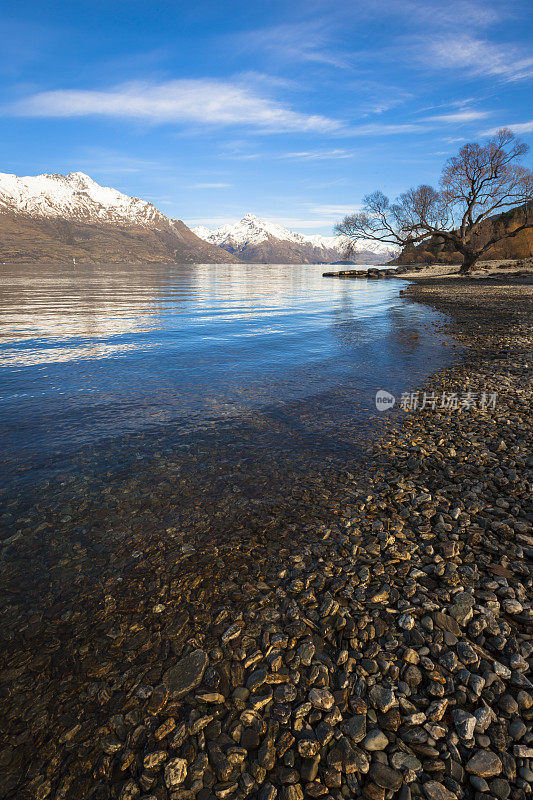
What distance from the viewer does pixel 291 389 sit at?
15.9 metres

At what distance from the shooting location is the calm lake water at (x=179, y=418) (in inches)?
316

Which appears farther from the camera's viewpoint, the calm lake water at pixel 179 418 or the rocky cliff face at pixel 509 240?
the rocky cliff face at pixel 509 240

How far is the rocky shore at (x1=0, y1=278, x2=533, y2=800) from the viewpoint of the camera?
3541 mm

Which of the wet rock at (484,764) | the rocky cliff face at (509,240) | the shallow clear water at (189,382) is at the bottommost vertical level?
the wet rock at (484,764)

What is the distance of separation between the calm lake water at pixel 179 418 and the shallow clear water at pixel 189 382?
7 cm

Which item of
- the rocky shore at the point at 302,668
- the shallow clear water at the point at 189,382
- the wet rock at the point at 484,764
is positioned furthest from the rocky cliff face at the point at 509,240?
the wet rock at the point at 484,764

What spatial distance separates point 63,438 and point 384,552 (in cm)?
982

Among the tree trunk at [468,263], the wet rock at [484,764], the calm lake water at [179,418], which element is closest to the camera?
the wet rock at [484,764]

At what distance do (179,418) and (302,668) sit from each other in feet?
30.8

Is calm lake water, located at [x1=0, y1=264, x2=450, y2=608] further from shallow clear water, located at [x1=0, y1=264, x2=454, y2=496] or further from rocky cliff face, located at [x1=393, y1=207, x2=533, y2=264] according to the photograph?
rocky cliff face, located at [x1=393, y1=207, x2=533, y2=264]

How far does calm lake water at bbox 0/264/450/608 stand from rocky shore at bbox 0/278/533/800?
162 cm

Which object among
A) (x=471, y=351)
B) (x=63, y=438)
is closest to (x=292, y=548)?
(x=63, y=438)
